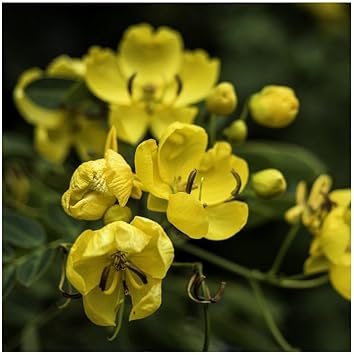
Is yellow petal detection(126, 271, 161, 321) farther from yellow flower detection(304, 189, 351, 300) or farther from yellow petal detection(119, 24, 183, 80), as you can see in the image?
yellow petal detection(119, 24, 183, 80)

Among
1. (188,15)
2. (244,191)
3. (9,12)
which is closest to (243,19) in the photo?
(188,15)

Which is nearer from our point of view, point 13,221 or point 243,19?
point 13,221

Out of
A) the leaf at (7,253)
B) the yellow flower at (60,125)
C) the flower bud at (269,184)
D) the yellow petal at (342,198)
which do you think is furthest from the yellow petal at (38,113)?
the yellow petal at (342,198)

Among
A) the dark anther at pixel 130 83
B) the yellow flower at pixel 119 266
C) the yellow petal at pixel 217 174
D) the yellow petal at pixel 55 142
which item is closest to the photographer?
the yellow flower at pixel 119 266

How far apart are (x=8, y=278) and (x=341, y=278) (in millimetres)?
772

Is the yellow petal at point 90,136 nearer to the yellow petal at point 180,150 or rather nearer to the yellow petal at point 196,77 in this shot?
the yellow petal at point 196,77

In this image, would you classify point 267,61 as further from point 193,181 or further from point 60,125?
point 193,181

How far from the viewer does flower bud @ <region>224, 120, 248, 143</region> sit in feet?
7.41

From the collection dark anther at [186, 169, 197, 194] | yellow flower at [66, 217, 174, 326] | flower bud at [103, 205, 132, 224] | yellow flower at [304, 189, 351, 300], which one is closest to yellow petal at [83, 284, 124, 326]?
yellow flower at [66, 217, 174, 326]

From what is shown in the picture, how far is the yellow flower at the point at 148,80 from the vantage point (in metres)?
2.35

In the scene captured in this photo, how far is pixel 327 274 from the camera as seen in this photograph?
2354mm

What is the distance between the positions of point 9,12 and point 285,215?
2.04m

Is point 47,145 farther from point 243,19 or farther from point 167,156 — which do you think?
point 243,19

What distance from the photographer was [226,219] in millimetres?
2006
